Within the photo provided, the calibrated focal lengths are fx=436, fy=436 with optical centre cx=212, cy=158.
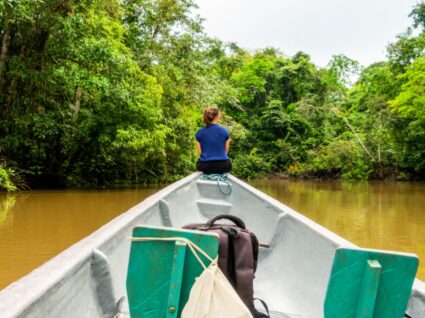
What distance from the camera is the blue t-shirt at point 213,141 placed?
201 inches

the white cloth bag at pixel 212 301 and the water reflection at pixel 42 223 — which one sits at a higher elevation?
the white cloth bag at pixel 212 301

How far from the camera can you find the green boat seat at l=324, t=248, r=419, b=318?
1344 mm

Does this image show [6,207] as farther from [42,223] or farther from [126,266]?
[126,266]

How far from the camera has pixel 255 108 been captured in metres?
31.6

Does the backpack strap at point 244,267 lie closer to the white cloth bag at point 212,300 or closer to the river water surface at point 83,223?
the white cloth bag at point 212,300

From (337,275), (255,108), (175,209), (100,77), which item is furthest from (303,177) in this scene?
(337,275)

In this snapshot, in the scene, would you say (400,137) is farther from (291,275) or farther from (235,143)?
(291,275)

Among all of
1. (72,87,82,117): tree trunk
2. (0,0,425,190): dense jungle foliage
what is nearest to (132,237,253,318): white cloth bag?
(0,0,425,190): dense jungle foliage

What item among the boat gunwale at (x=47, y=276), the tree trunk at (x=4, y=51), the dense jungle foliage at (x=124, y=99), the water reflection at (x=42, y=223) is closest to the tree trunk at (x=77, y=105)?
the dense jungle foliage at (x=124, y=99)

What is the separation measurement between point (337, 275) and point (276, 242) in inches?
62.1

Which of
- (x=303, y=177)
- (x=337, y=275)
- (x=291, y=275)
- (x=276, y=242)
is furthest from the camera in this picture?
(x=303, y=177)

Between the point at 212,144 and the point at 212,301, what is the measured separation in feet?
12.6

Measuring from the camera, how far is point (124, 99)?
37.1 feet

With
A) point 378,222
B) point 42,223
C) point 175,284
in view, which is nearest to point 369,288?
point 175,284
